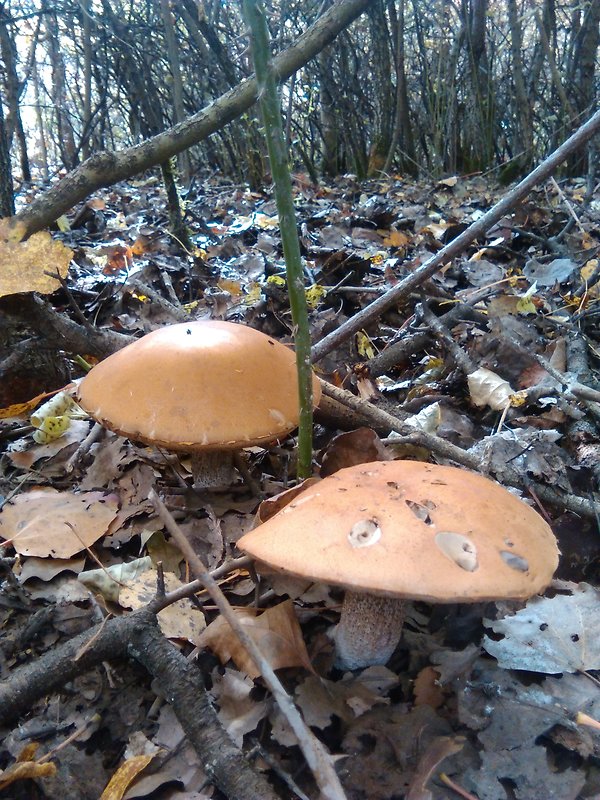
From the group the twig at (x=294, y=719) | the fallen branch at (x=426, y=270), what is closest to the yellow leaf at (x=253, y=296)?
the fallen branch at (x=426, y=270)

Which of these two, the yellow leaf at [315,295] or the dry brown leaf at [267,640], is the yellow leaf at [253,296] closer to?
the yellow leaf at [315,295]

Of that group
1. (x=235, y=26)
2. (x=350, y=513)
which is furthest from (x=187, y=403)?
(x=235, y=26)

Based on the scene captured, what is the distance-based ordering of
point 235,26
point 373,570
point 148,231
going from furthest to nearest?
point 235,26 < point 148,231 < point 373,570

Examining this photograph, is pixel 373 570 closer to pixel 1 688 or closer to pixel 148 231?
pixel 1 688

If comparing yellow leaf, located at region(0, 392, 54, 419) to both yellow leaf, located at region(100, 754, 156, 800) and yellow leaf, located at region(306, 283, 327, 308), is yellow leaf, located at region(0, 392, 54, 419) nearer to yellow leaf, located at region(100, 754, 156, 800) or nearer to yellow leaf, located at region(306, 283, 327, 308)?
yellow leaf, located at region(306, 283, 327, 308)

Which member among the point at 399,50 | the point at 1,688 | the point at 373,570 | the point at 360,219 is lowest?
the point at 1,688

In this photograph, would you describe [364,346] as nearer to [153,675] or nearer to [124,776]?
[153,675]
